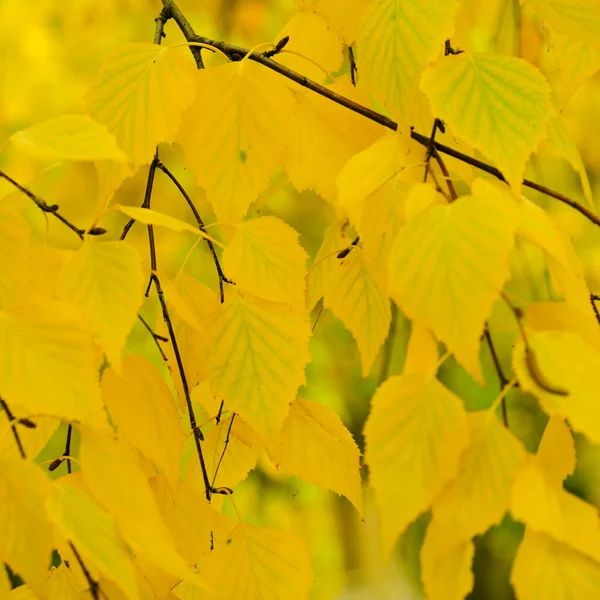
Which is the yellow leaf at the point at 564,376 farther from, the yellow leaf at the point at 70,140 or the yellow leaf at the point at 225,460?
the yellow leaf at the point at 225,460

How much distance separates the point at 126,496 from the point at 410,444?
4.2 inches

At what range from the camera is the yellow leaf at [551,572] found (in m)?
0.24

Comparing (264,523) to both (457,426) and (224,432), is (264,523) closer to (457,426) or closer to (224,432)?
(224,432)

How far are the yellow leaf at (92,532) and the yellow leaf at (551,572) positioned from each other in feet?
0.41

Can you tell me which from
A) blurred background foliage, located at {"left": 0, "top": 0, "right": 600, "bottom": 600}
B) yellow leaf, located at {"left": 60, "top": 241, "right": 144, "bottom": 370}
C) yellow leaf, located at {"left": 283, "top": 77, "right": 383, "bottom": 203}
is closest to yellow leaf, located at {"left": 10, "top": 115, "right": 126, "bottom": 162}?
yellow leaf, located at {"left": 60, "top": 241, "right": 144, "bottom": 370}

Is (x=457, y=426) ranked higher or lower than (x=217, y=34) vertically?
lower

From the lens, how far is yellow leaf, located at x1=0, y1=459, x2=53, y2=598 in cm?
28

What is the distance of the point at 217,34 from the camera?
1.55 m

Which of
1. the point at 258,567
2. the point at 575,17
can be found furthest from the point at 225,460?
the point at 575,17

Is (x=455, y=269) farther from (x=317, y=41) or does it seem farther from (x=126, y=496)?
(x=317, y=41)

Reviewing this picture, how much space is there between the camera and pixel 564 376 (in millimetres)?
244

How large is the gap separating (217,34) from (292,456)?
1.32 meters

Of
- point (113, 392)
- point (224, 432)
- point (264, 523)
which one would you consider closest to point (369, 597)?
point (264, 523)

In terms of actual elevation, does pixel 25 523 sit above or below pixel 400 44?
below
